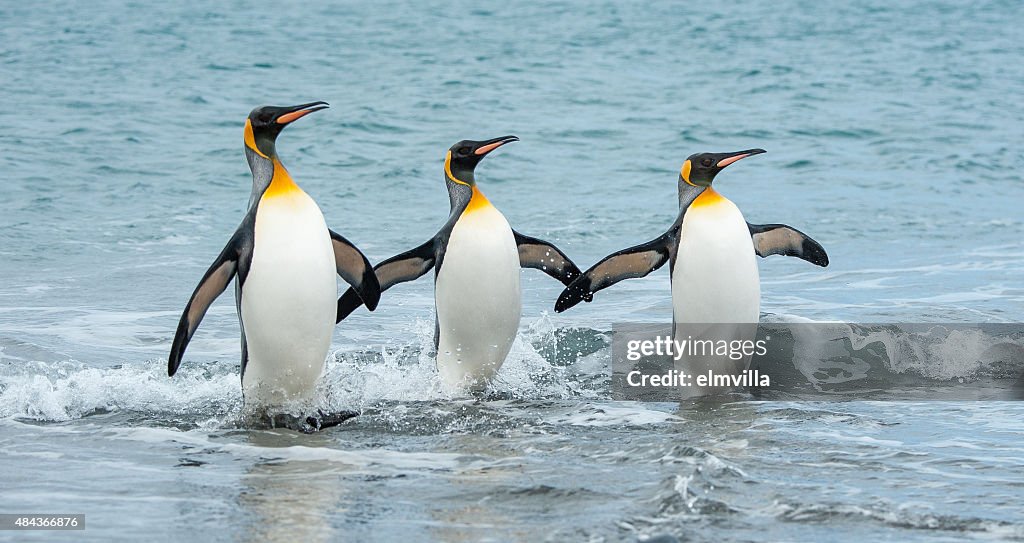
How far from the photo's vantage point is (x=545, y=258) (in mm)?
5902

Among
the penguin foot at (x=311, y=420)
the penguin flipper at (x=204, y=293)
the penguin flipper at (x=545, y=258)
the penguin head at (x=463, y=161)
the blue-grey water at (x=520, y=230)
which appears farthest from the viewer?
the penguin flipper at (x=545, y=258)

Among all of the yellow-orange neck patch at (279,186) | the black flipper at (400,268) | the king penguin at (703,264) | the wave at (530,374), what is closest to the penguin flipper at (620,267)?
the king penguin at (703,264)

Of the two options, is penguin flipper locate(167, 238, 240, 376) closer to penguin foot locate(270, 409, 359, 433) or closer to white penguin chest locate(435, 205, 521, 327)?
penguin foot locate(270, 409, 359, 433)

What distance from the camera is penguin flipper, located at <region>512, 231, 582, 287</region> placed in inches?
231

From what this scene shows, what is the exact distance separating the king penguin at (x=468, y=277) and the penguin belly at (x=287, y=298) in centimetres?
59

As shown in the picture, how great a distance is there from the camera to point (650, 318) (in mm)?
7348

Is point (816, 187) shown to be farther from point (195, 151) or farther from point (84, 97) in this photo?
point (84, 97)

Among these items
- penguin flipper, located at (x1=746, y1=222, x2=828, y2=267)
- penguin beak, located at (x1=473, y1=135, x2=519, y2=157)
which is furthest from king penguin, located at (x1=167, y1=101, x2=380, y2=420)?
penguin flipper, located at (x1=746, y1=222, x2=828, y2=267)

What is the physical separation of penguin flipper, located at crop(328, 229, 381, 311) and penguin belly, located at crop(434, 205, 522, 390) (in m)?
0.32

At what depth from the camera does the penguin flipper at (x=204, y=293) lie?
4621 millimetres

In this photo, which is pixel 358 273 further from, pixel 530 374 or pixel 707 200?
pixel 707 200

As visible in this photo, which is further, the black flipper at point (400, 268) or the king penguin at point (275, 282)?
the black flipper at point (400, 268)

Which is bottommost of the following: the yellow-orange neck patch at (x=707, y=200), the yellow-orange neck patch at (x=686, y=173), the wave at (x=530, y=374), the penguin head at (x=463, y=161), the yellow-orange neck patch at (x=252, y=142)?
the wave at (x=530, y=374)

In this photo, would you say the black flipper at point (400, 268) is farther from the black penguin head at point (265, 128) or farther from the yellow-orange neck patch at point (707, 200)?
the yellow-orange neck patch at point (707, 200)
